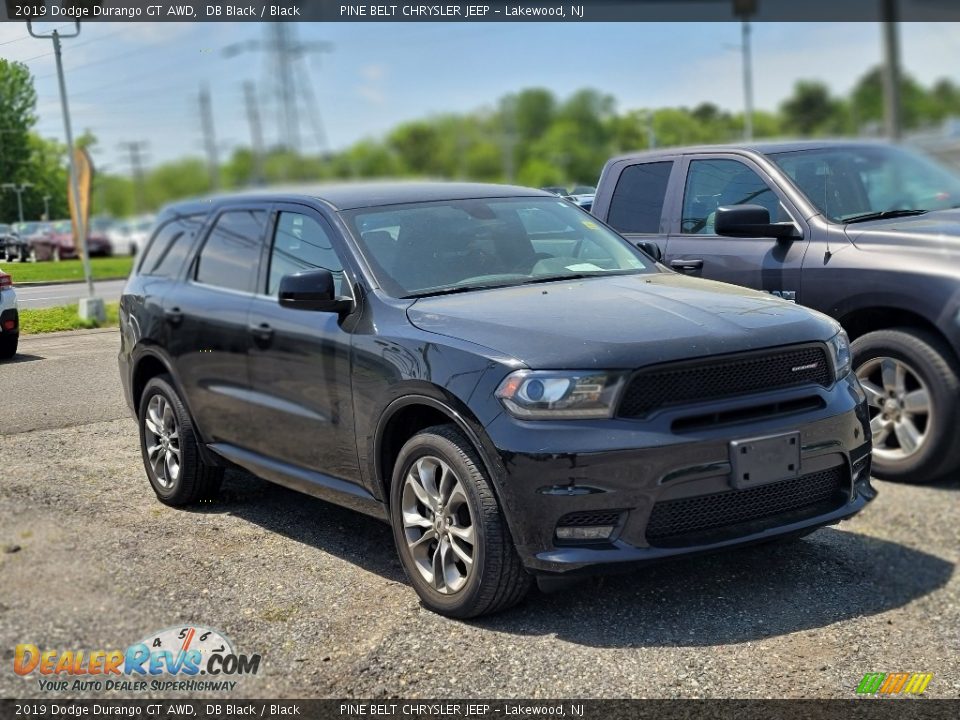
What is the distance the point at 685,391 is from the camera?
428cm

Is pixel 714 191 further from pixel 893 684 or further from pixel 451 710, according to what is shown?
pixel 451 710

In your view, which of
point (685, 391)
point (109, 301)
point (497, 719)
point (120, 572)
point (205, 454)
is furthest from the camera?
point (109, 301)

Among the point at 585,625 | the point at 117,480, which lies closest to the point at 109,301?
the point at 117,480

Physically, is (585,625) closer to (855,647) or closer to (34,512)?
(855,647)

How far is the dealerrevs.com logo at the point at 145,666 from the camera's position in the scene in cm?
407

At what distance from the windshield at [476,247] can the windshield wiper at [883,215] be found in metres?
1.76

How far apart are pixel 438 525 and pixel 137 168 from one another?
3719 mm

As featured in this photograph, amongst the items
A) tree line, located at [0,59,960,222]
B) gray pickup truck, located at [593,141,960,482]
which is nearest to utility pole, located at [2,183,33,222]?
tree line, located at [0,59,960,222]

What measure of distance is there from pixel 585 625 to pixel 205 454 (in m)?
2.33

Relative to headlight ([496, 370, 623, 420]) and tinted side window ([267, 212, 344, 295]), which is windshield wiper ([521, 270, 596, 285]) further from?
headlight ([496, 370, 623, 420])

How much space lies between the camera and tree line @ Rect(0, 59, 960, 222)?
228 inches

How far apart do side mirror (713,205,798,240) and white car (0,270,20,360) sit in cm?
387

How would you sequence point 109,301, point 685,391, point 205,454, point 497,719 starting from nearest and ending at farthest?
point 497,719
point 685,391
point 205,454
point 109,301

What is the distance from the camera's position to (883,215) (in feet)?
22.7
